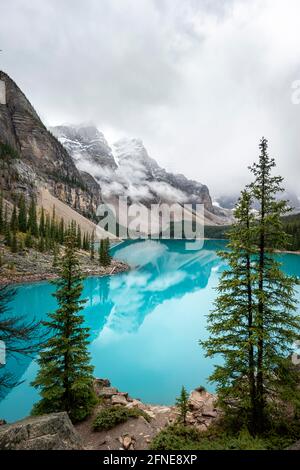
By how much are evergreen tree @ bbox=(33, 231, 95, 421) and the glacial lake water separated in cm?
124

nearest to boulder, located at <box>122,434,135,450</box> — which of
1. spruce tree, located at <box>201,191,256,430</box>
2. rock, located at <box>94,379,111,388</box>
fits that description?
spruce tree, located at <box>201,191,256,430</box>

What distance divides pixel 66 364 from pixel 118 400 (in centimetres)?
378

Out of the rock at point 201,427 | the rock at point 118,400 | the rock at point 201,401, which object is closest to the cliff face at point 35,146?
the rock at point 118,400

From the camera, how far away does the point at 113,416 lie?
10375 millimetres

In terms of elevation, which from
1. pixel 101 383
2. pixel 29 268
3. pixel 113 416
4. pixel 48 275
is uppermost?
pixel 29 268

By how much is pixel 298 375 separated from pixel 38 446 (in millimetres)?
9190

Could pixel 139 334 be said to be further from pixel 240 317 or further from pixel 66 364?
pixel 240 317

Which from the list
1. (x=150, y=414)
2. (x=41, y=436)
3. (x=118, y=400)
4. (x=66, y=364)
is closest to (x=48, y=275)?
(x=118, y=400)

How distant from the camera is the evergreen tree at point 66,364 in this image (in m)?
10.8

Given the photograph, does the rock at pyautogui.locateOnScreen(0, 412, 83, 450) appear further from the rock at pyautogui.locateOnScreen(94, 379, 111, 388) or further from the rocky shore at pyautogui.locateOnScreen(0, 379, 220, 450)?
the rock at pyautogui.locateOnScreen(94, 379, 111, 388)

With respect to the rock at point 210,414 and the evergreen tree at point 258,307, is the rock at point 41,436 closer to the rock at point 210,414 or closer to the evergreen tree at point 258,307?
the evergreen tree at point 258,307

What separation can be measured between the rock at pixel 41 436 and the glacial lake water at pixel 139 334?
1.31 metres

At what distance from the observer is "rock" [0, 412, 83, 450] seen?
6723 millimetres

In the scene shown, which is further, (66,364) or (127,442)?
(66,364)
